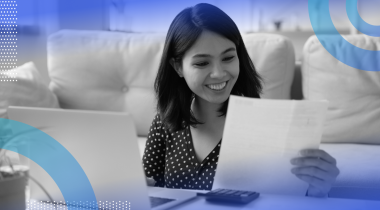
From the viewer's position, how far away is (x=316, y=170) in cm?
63

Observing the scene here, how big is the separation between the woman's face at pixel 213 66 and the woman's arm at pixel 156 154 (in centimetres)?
22

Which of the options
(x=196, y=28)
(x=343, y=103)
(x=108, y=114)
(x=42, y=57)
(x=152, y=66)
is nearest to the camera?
(x=108, y=114)

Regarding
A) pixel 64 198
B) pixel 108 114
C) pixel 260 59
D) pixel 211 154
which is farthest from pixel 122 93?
pixel 108 114

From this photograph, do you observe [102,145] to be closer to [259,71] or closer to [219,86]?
[219,86]

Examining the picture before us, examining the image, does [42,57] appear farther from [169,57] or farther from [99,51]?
[169,57]

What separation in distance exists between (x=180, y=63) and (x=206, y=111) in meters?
0.15

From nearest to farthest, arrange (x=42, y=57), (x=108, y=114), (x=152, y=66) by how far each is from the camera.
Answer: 1. (x=108, y=114)
2. (x=152, y=66)
3. (x=42, y=57)

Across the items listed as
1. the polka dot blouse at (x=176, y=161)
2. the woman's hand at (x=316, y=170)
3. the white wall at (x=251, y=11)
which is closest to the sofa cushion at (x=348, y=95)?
the white wall at (x=251, y=11)

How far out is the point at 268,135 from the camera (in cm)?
56

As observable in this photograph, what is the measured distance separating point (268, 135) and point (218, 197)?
0.12 metres

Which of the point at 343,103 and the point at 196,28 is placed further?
the point at 343,103

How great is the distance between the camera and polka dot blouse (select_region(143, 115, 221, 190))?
942mm
